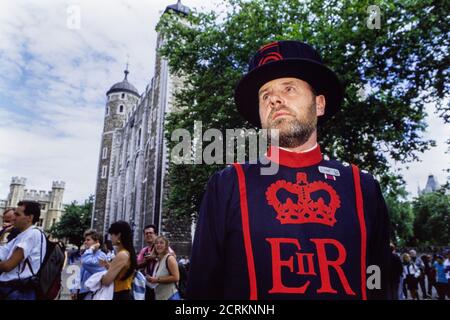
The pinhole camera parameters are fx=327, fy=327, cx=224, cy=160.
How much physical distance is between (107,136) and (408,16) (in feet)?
150

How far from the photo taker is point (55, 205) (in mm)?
85750

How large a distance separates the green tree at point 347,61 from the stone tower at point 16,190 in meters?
83.2

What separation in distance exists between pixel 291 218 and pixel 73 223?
211 ft

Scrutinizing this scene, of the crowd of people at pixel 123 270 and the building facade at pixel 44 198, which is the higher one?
the building facade at pixel 44 198

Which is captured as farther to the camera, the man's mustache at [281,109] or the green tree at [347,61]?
the green tree at [347,61]

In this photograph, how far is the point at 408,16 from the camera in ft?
37.2

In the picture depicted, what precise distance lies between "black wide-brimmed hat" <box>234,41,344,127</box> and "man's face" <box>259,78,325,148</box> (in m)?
0.06

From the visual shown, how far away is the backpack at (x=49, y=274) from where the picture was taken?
451 cm

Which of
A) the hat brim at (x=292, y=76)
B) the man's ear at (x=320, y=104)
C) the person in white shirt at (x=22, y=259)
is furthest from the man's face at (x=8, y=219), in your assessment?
the man's ear at (x=320, y=104)

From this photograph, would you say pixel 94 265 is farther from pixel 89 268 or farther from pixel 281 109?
pixel 281 109

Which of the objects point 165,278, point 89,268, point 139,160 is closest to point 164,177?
point 139,160

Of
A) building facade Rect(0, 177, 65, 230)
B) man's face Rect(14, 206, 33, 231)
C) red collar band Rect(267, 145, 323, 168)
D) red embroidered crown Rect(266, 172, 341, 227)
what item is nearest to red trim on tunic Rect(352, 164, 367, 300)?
red embroidered crown Rect(266, 172, 341, 227)

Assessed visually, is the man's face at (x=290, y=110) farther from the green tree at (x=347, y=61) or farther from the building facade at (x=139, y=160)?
the building facade at (x=139, y=160)
